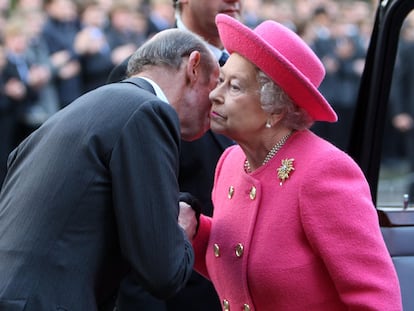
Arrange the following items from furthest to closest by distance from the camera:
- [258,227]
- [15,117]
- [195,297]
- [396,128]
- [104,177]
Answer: [396,128], [15,117], [195,297], [258,227], [104,177]

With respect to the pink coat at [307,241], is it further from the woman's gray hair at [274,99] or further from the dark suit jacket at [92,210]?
the dark suit jacket at [92,210]

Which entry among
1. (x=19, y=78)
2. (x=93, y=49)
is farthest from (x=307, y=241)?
(x=93, y=49)

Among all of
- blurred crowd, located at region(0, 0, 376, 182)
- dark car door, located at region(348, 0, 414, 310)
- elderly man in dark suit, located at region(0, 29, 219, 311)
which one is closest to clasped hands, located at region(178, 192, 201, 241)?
elderly man in dark suit, located at region(0, 29, 219, 311)

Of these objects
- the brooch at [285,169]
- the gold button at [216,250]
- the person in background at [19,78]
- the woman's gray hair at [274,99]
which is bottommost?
the person in background at [19,78]

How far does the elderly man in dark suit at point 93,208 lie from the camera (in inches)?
90.2

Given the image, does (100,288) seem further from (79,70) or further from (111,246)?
(79,70)

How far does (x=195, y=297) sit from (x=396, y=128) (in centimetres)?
932

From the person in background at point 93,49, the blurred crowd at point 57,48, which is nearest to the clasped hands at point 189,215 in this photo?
the blurred crowd at point 57,48

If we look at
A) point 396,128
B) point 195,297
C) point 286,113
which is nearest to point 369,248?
point 286,113

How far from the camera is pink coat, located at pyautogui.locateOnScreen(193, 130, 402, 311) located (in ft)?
7.79

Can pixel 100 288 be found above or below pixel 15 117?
above

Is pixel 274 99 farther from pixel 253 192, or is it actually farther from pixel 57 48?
pixel 57 48

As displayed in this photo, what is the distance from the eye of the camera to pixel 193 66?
263 centimetres

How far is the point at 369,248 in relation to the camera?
7.82 feet
